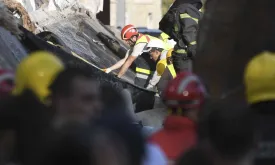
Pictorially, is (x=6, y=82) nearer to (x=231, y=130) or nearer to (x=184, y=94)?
(x=184, y=94)

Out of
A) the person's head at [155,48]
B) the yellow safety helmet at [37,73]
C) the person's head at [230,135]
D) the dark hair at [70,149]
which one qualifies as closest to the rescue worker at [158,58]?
the person's head at [155,48]

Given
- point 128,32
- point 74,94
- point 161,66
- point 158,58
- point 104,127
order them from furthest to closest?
point 128,32
point 158,58
point 161,66
point 74,94
point 104,127

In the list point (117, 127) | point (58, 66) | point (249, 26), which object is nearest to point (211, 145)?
point (117, 127)

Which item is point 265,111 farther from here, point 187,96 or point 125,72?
point 125,72

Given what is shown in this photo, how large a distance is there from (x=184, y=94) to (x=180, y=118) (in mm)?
194

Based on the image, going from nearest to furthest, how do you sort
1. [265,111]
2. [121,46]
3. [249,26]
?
[265,111] < [249,26] < [121,46]

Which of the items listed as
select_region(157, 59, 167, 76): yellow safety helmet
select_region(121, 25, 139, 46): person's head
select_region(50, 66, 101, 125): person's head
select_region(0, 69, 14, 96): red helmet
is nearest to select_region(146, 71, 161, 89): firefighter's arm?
select_region(157, 59, 167, 76): yellow safety helmet

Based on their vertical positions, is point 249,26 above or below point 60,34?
above

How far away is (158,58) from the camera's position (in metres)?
11.4

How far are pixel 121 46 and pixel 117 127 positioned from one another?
992cm

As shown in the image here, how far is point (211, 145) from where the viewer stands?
3.32 metres

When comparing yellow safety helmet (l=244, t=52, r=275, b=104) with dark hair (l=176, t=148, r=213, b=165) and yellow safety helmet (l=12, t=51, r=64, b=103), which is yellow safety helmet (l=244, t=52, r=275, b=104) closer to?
dark hair (l=176, t=148, r=213, b=165)

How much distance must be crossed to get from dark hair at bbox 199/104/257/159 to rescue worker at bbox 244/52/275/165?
448 millimetres

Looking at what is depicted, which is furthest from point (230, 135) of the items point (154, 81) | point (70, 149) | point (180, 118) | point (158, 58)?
point (158, 58)
